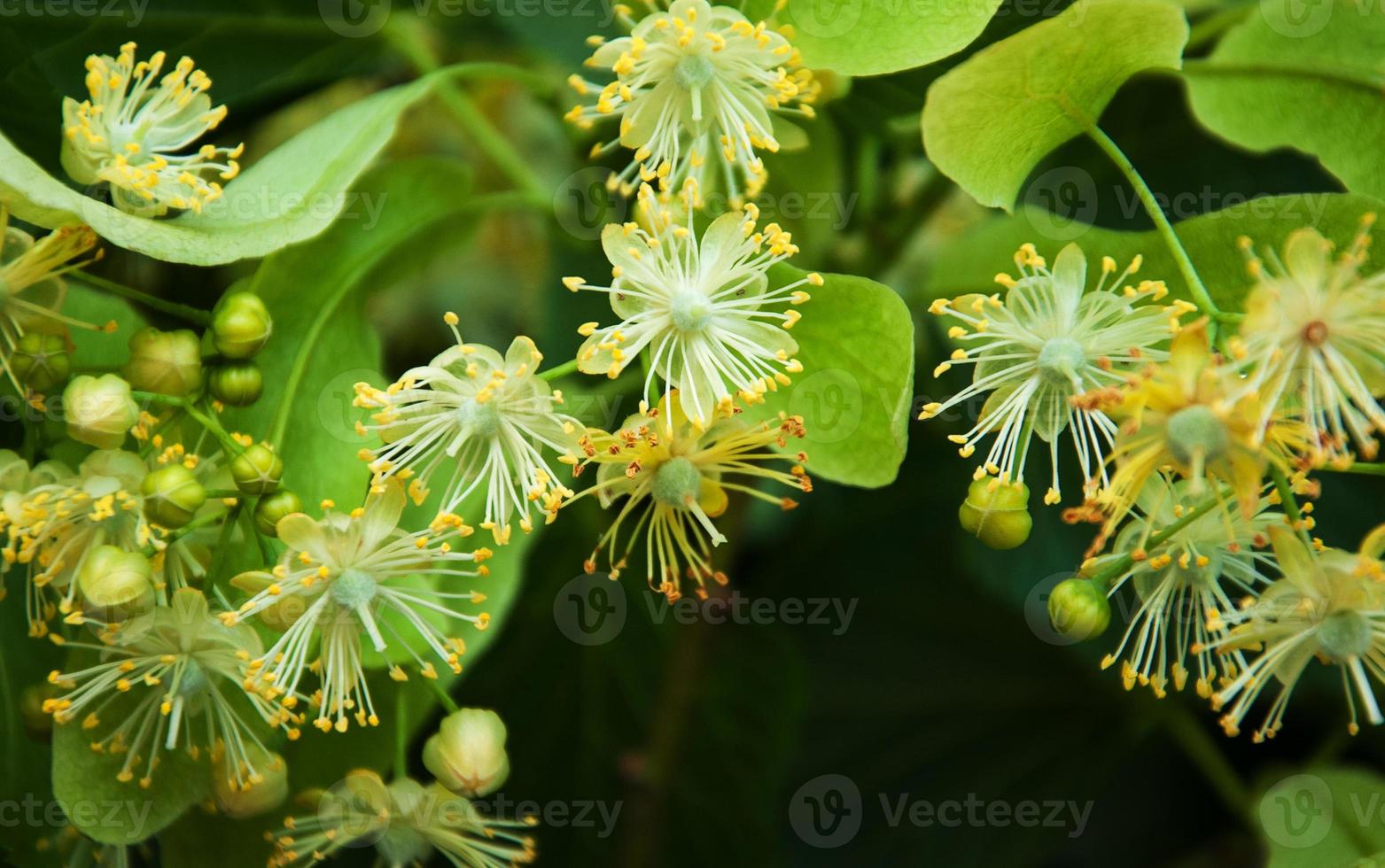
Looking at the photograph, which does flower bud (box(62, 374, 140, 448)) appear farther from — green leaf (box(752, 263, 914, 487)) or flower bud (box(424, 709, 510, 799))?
green leaf (box(752, 263, 914, 487))

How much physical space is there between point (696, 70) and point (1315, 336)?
386 mm

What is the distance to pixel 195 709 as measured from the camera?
72cm

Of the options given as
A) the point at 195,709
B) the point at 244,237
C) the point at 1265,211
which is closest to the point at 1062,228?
the point at 1265,211

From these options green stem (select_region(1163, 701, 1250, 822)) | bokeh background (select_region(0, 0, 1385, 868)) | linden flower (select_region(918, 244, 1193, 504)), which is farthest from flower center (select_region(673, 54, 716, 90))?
green stem (select_region(1163, 701, 1250, 822))

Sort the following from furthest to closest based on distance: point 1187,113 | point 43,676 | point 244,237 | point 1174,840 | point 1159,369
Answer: point 1174,840
point 1187,113
point 43,676
point 244,237
point 1159,369

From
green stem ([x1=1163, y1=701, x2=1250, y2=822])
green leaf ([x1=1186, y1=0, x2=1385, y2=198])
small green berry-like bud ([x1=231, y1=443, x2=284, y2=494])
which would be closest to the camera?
small green berry-like bud ([x1=231, y1=443, x2=284, y2=494])

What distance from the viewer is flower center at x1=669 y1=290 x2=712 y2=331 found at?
0.69 meters

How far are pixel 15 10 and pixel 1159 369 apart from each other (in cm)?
79

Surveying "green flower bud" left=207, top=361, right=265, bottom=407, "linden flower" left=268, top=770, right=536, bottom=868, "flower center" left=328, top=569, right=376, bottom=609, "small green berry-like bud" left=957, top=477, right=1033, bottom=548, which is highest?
"green flower bud" left=207, top=361, right=265, bottom=407

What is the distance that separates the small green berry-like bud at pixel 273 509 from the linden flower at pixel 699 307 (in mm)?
180

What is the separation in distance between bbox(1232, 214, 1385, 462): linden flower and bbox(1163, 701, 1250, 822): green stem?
0.66 meters

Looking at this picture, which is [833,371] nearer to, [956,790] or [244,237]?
[244,237]

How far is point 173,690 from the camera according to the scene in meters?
0.68

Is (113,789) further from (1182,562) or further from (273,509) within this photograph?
(1182,562)
